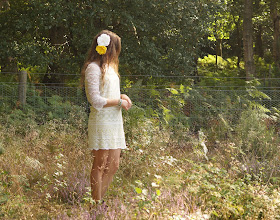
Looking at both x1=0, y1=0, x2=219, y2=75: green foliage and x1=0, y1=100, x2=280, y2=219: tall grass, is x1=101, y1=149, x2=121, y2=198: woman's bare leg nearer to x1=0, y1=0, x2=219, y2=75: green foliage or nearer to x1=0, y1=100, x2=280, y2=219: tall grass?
x1=0, y1=100, x2=280, y2=219: tall grass

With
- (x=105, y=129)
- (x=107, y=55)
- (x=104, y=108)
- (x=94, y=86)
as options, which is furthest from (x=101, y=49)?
(x=105, y=129)

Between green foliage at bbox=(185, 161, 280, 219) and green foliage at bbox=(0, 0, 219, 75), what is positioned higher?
green foliage at bbox=(0, 0, 219, 75)

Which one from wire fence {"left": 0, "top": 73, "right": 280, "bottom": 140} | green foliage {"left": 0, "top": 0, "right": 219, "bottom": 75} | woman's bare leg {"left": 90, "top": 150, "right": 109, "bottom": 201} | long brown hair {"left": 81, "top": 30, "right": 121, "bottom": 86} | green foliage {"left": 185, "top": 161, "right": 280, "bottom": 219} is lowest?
green foliage {"left": 185, "top": 161, "right": 280, "bottom": 219}

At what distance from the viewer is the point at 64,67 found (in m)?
11.9

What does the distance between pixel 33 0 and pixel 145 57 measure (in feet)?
10.4

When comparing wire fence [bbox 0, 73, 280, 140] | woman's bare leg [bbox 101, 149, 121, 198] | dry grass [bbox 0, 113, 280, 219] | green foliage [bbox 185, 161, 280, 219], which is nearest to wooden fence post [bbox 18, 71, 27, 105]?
wire fence [bbox 0, 73, 280, 140]

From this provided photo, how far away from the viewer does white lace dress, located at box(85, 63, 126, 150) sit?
168 inches

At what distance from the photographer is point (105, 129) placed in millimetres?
4316

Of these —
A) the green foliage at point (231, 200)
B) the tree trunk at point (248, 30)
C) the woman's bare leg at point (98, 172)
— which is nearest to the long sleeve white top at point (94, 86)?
the woman's bare leg at point (98, 172)

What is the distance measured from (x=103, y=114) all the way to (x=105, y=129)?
0.15 m

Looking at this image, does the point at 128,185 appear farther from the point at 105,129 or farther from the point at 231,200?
the point at 231,200

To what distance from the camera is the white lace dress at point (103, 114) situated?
14.0 ft

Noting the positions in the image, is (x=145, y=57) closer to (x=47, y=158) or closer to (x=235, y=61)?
(x=47, y=158)

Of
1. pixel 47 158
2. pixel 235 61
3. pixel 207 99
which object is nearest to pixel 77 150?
pixel 47 158
